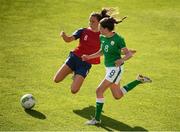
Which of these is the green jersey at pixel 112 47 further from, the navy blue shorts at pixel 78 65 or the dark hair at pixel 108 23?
the navy blue shorts at pixel 78 65

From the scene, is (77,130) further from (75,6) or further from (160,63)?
(75,6)

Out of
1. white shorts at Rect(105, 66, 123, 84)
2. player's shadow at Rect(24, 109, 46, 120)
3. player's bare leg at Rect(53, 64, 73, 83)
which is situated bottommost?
player's shadow at Rect(24, 109, 46, 120)

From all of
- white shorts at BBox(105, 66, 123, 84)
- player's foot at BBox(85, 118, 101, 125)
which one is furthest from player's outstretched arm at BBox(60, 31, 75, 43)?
player's foot at BBox(85, 118, 101, 125)

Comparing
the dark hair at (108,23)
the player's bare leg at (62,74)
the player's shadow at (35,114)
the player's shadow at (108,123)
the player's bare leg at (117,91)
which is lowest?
the player's shadow at (108,123)

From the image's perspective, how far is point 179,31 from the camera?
1922cm

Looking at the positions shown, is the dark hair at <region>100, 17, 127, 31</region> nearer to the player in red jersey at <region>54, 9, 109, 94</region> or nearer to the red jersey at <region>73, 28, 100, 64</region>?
the player in red jersey at <region>54, 9, 109, 94</region>

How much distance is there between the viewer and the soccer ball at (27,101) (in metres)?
11.4

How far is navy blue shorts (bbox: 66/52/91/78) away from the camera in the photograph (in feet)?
41.4

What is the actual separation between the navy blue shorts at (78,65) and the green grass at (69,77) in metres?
0.68

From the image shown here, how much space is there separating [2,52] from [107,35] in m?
6.40

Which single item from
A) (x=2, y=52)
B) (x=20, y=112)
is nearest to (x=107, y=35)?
(x=20, y=112)

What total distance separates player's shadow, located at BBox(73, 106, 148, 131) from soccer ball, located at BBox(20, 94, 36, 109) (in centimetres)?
114

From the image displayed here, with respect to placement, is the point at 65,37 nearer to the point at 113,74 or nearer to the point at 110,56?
the point at 110,56

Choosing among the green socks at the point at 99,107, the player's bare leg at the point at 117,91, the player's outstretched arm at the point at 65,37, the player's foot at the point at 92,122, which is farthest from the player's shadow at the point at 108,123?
the player's outstretched arm at the point at 65,37
